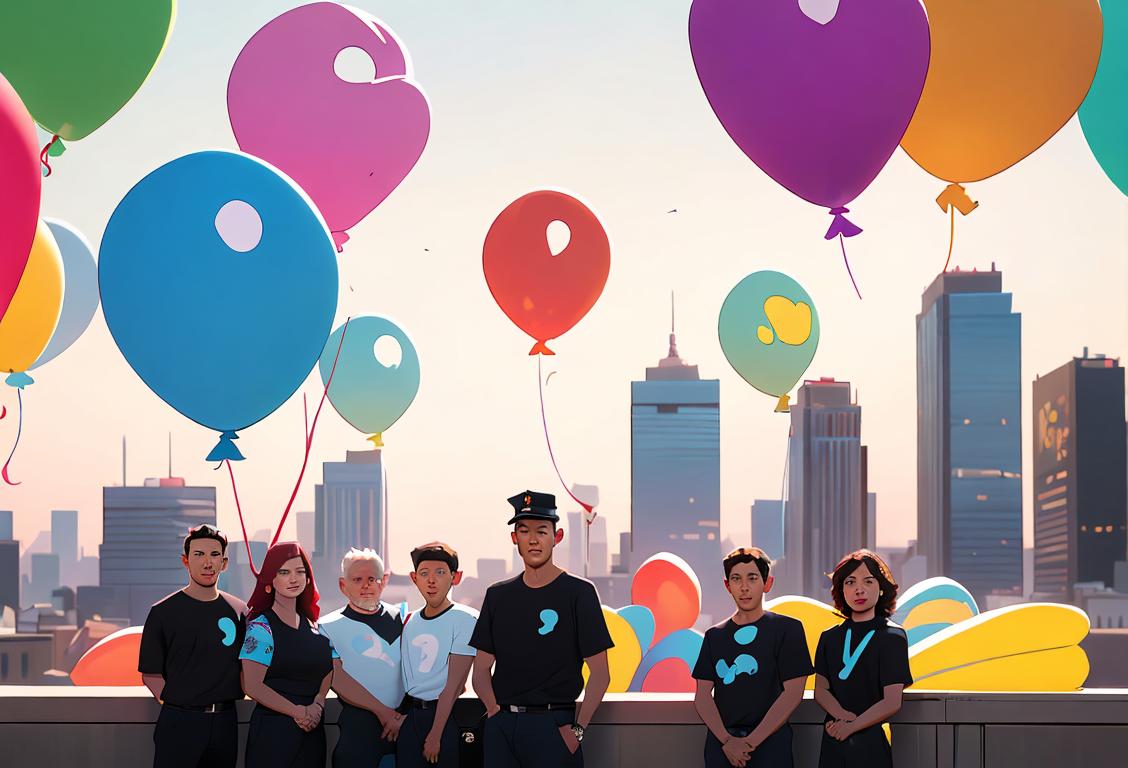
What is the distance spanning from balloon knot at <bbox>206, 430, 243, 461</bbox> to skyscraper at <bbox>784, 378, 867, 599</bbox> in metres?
107

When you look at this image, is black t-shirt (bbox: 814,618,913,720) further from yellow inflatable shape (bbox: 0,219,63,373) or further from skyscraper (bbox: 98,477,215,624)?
skyscraper (bbox: 98,477,215,624)

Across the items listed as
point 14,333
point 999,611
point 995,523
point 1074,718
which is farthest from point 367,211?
point 995,523

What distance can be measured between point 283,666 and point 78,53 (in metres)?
3.98

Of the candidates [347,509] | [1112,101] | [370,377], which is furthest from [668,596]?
[347,509]

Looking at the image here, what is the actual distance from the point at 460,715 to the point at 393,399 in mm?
6650

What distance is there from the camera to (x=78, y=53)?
680 cm

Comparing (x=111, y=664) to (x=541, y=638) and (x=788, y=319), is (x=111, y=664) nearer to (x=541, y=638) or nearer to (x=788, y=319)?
(x=541, y=638)

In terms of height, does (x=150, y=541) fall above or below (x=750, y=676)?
below

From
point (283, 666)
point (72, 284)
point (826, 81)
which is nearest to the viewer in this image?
point (283, 666)

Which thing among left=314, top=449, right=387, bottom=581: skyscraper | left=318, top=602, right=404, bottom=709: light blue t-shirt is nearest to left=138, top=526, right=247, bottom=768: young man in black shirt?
left=318, top=602, right=404, bottom=709: light blue t-shirt

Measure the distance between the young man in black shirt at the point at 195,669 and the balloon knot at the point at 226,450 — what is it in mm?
1209

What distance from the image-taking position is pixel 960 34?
6426 millimetres

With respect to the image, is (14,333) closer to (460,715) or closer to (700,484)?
(460,715)

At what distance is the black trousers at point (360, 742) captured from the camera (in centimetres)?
452
